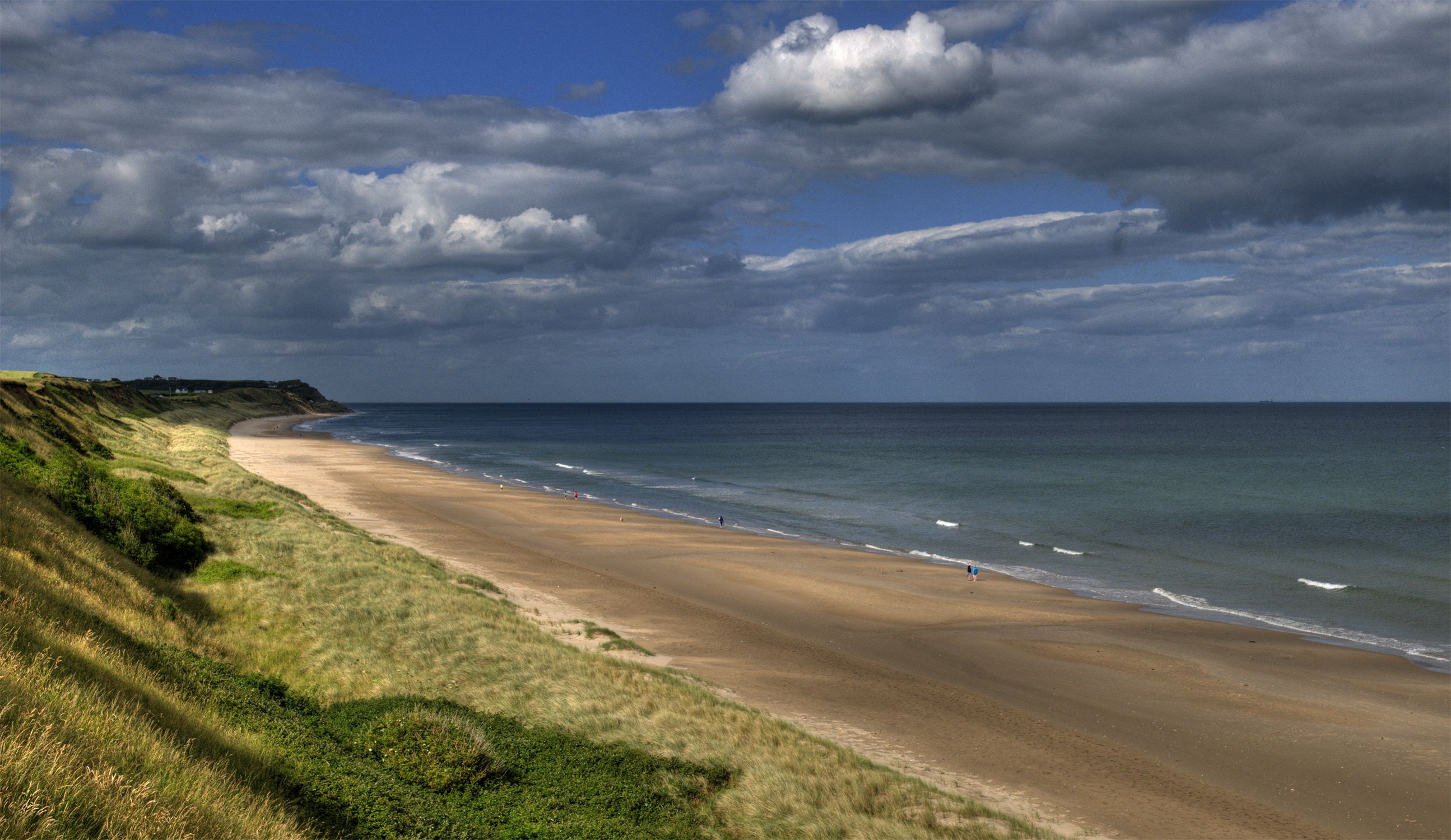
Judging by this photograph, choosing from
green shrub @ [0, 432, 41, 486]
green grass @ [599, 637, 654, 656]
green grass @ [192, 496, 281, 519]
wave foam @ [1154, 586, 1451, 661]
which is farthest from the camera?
green grass @ [192, 496, 281, 519]

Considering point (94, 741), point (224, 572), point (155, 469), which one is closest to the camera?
point (94, 741)

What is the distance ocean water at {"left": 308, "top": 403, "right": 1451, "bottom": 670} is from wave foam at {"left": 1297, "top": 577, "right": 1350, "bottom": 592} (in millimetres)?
160

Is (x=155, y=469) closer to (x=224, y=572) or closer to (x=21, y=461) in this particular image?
(x=21, y=461)

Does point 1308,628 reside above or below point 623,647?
above

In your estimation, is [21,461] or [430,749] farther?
[21,461]

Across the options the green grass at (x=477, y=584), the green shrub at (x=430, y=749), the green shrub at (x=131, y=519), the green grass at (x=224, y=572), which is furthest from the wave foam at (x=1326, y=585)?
the green shrub at (x=131, y=519)

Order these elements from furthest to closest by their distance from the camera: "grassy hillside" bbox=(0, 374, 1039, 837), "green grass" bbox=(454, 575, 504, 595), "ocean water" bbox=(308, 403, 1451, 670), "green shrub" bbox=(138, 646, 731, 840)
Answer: "ocean water" bbox=(308, 403, 1451, 670), "green grass" bbox=(454, 575, 504, 595), "green shrub" bbox=(138, 646, 731, 840), "grassy hillside" bbox=(0, 374, 1039, 837)

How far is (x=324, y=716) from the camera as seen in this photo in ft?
45.1

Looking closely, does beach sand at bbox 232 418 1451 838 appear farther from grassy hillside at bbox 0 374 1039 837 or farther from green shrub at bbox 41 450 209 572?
green shrub at bbox 41 450 209 572

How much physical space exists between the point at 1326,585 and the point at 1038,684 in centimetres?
1986

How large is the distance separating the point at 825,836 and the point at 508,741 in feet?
16.1

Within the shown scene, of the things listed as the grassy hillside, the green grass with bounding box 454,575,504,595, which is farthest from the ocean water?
the grassy hillside

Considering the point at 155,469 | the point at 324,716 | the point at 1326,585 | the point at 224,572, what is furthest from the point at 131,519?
the point at 1326,585

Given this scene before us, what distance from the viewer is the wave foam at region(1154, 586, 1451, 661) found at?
85.4 ft
